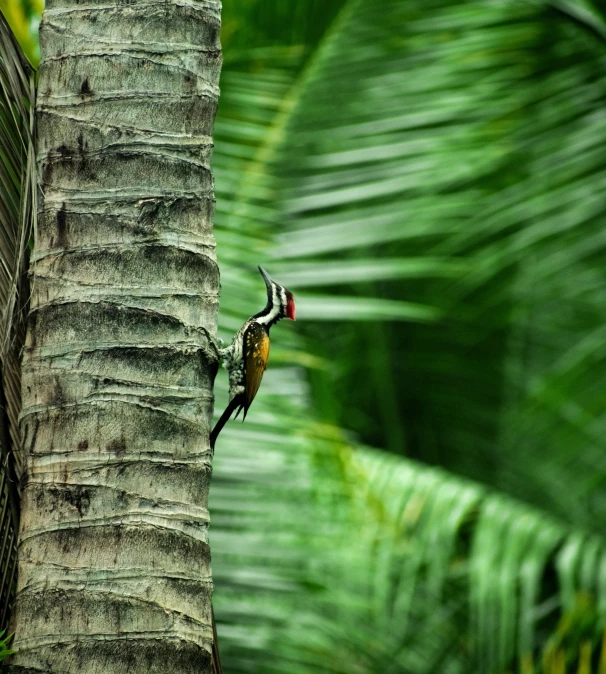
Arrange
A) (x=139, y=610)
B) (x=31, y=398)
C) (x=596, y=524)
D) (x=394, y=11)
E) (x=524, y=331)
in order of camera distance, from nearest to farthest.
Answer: (x=139, y=610) → (x=31, y=398) → (x=394, y=11) → (x=596, y=524) → (x=524, y=331)

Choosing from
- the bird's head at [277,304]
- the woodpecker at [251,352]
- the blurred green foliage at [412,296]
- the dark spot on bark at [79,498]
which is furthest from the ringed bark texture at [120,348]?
the blurred green foliage at [412,296]

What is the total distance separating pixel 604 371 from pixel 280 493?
8.11 ft

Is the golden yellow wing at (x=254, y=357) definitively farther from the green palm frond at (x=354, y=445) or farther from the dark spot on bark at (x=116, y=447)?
the dark spot on bark at (x=116, y=447)

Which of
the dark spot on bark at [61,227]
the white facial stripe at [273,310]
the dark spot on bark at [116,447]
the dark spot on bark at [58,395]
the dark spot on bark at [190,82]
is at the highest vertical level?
the white facial stripe at [273,310]

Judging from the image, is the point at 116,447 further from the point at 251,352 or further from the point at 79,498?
the point at 251,352

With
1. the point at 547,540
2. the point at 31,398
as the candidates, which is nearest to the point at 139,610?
the point at 31,398

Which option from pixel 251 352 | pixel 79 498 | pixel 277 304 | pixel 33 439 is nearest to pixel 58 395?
Result: pixel 33 439

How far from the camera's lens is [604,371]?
251 inches

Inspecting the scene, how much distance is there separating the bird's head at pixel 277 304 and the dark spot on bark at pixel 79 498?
1.80m

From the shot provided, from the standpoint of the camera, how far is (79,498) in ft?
8.75

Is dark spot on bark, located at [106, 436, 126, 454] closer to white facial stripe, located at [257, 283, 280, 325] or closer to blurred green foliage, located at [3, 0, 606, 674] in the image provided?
white facial stripe, located at [257, 283, 280, 325]

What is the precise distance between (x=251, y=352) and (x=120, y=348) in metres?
1.44

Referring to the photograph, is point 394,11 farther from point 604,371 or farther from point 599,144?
point 604,371

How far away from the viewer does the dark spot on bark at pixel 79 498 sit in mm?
2658
